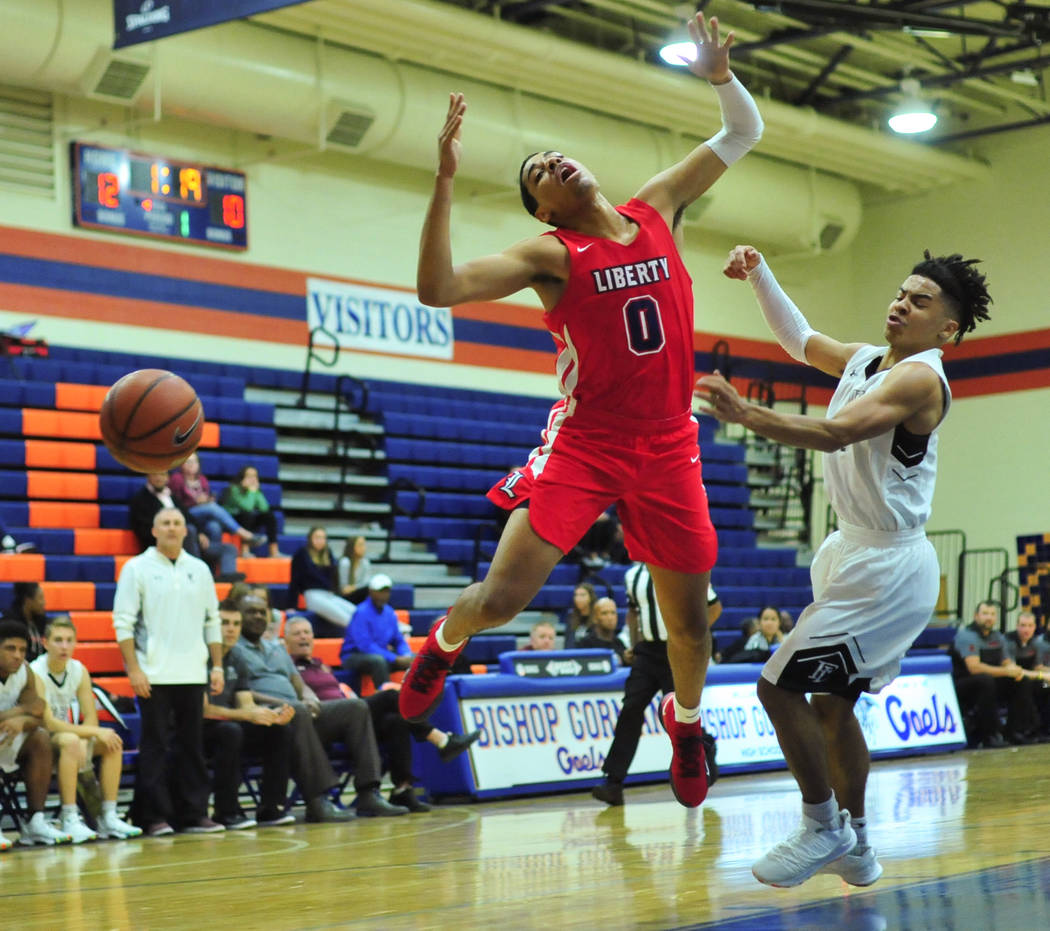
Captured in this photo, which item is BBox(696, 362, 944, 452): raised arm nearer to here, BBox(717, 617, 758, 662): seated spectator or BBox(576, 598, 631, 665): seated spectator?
BBox(576, 598, 631, 665): seated spectator

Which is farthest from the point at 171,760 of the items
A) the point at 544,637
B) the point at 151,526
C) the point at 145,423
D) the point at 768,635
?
the point at 768,635

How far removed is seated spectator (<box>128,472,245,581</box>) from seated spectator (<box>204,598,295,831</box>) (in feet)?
8.50

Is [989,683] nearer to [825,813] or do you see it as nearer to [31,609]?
[31,609]

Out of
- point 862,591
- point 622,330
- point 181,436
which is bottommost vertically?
point 862,591

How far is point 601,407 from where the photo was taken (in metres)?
4.80

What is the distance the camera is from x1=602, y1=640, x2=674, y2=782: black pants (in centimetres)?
895

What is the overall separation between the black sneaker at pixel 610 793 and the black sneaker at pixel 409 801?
1.07 meters

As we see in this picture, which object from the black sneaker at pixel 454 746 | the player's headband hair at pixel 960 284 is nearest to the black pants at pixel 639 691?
the black sneaker at pixel 454 746

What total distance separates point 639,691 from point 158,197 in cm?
820

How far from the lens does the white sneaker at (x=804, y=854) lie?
446 cm

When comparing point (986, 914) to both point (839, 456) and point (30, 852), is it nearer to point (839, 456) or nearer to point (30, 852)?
point (839, 456)

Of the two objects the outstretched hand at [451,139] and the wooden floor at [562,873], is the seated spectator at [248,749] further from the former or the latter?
the outstretched hand at [451,139]

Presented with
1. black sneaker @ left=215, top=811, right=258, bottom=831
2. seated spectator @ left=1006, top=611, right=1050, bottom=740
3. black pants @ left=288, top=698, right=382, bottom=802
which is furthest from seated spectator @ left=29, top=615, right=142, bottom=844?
seated spectator @ left=1006, top=611, right=1050, bottom=740

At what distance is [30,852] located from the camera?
7.55 m
